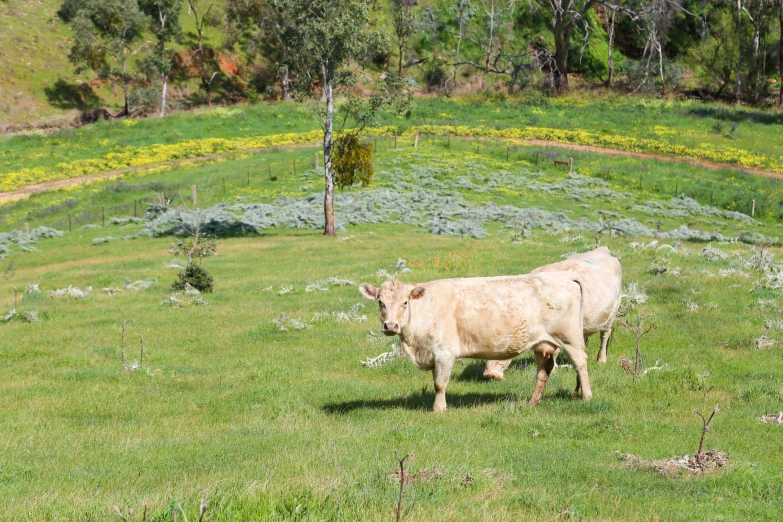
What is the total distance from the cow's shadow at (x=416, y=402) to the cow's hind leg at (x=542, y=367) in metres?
0.76

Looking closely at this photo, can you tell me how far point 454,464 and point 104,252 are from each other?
37771 millimetres

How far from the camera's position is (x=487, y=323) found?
12781 millimetres

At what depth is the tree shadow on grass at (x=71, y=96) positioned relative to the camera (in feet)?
321

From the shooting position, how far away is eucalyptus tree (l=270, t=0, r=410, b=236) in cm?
4109

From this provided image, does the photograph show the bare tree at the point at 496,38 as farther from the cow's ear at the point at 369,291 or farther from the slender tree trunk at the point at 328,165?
the cow's ear at the point at 369,291

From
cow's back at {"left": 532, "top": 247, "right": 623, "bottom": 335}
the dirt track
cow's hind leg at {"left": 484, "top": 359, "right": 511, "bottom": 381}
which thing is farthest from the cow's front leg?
the dirt track

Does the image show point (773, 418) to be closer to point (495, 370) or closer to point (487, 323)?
point (487, 323)

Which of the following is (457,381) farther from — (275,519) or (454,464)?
(275,519)

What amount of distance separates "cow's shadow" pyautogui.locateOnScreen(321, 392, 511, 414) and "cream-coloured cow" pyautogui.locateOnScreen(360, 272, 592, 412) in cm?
77

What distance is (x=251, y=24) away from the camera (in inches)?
4673

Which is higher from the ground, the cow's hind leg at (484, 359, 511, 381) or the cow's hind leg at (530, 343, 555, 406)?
the cow's hind leg at (530, 343, 555, 406)

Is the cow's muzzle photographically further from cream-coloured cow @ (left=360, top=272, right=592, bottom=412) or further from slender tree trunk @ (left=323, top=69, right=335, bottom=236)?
slender tree trunk @ (left=323, top=69, right=335, bottom=236)

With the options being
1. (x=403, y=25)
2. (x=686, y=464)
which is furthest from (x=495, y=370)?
(x=403, y=25)

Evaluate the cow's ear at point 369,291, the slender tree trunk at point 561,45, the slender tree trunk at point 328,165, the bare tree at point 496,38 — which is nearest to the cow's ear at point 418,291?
the cow's ear at point 369,291
